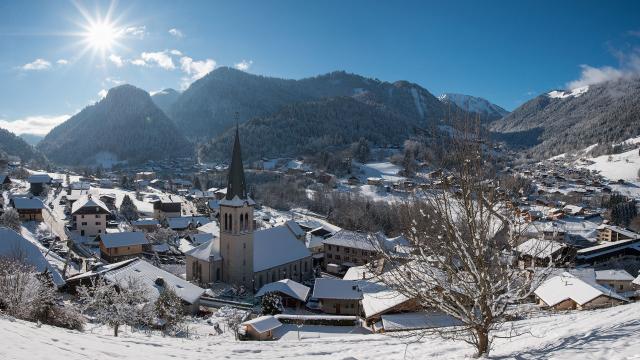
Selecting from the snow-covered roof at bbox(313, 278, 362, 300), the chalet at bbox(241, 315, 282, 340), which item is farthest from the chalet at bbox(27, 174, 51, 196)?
the chalet at bbox(241, 315, 282, 340)

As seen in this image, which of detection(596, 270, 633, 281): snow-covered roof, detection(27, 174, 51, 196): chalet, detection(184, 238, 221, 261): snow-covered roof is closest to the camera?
detection(596, 270, 633, 281): snow-covered roof

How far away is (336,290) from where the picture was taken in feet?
92.3

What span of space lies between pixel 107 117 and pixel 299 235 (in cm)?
18000

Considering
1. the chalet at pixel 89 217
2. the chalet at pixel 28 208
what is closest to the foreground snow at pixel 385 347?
the chalet at pixel 89 217

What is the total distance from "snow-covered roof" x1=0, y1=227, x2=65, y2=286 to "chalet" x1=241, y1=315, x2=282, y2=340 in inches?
530

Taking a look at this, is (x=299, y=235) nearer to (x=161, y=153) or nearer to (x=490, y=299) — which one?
(x=490, y=299)

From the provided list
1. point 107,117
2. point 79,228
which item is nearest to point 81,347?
point 79,228

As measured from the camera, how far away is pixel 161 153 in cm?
17338

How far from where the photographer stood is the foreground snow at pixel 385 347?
22.9ft

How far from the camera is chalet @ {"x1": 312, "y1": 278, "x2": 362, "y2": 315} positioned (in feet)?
90.7

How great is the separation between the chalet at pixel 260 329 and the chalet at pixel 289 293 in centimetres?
937

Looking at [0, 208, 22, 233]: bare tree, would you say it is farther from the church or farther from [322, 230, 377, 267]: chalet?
[322, 230, 377, 267]: chalet

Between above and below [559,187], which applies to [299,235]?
below

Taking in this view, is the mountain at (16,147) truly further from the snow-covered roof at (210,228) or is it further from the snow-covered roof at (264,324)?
the snow-covered roof at (264,324)
